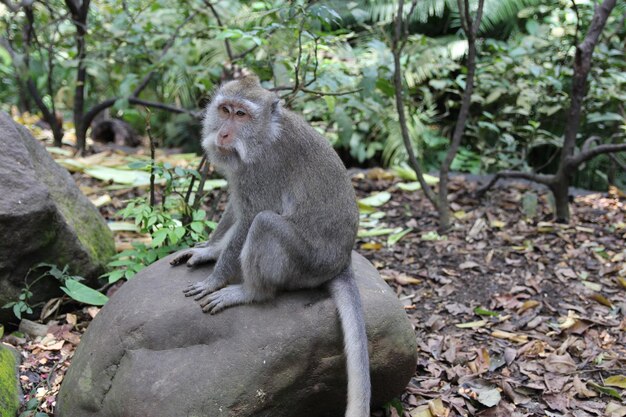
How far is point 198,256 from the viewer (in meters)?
4.47

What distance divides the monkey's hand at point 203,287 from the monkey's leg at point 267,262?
76 millimetres

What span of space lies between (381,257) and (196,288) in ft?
10.5

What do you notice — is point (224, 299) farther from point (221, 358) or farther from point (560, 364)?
point (560, 364)

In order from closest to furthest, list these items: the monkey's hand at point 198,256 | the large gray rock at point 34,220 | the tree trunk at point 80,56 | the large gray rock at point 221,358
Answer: the large gray rock at point 221,358
the monkey's hand at point 198,256
the large gray rock at point 34,220
the tree trunk at point 80,56

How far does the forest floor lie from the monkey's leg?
1.26 m

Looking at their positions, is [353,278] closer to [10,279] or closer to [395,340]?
[395,340]

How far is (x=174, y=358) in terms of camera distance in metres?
3.80

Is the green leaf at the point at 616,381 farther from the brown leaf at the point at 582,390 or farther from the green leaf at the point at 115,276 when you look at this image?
the green leaf at the point at 115,276

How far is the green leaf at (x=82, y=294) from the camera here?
191 inches

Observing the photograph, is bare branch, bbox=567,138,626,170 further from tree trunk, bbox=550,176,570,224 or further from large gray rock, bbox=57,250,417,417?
large gray rock, bbox=57,250,417,417

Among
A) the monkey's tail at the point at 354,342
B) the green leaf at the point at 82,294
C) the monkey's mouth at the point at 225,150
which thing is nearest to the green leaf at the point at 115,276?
the green leaf at the point at 82,294

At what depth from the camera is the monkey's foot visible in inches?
156

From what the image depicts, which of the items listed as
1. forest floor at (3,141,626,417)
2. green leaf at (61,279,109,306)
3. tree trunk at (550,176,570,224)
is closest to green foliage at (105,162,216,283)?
green leaf at (61,279,109,306)

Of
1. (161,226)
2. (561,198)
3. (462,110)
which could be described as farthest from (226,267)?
(561,198)
